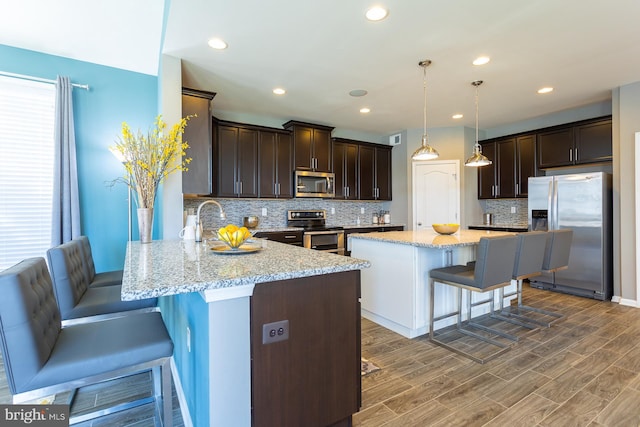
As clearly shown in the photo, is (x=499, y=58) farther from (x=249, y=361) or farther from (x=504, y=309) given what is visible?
(x=249, y=361)

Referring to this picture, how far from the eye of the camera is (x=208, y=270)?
1293 mm

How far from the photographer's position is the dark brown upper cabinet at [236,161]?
4352 mm

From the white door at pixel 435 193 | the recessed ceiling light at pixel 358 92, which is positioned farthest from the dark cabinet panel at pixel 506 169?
the recessed ceiling light at pixel 358 92

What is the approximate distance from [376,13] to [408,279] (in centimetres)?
225

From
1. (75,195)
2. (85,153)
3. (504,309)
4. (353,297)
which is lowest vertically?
(504,309)

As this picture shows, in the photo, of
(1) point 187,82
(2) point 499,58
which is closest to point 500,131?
(2) point 499,58

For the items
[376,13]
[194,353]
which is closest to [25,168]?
[194,353]

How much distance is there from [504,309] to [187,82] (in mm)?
4568

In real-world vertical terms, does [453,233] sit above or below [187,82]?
below

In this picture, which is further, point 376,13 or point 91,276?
point 91,276

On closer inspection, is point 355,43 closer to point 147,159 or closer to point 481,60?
point 481,60

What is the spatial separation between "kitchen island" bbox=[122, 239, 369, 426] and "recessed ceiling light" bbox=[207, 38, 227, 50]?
1.99 meters

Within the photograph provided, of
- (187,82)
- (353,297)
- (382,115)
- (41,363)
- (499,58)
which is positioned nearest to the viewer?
(41,363)

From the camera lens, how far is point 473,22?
237 cm
